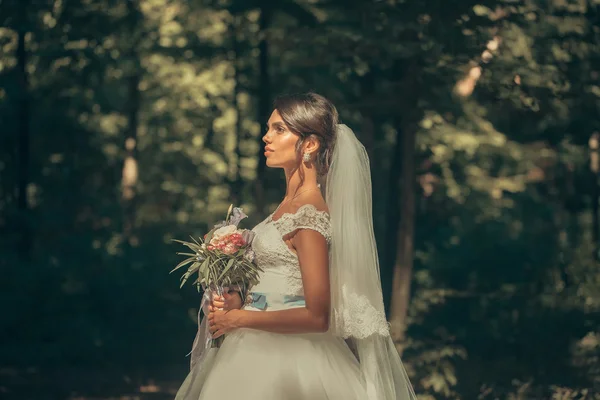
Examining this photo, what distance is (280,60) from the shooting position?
82.4 ft

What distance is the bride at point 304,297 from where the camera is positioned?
559cm

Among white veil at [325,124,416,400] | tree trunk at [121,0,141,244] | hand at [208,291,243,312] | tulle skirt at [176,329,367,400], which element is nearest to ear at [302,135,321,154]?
white veil at [325,124,416,400]

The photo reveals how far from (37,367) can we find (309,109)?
37.9 feet

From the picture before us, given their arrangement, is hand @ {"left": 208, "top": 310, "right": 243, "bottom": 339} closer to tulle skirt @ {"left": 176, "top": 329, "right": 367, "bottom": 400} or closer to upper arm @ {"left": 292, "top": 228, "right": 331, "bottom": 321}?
tulle skirt @ {"left": 176, "top": 329, "right": 367, "bottom": 400}

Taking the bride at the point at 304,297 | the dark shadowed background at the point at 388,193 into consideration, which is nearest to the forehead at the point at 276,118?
the bride at the point at 304,297

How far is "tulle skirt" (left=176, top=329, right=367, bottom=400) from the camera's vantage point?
18.4ft

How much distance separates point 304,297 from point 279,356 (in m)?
0.37

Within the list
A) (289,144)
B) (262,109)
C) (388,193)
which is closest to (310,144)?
(289,144)

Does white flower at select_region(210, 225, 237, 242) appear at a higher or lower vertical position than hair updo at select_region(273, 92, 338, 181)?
lower

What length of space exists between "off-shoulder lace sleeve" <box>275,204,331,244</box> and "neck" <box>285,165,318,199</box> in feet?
0.60

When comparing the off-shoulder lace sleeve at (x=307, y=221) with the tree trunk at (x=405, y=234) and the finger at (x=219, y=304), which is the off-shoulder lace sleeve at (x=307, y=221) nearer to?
the finger at (x=219, y=304)

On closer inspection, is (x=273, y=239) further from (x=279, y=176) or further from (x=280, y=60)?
(x=280, y=60)

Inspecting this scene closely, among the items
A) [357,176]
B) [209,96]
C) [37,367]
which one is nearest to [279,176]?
[37,367]

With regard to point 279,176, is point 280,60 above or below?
above
